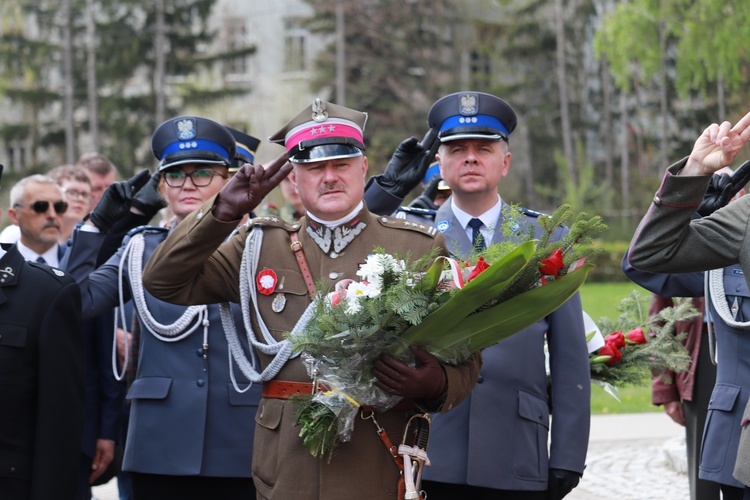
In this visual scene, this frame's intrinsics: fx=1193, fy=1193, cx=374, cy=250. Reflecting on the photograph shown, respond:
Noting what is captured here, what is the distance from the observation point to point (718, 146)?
3865 mm

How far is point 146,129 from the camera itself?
3891 centimetres

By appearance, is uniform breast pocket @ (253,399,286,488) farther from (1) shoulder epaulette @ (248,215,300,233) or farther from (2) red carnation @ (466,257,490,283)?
(2) red carnation @ (466,257,490,283)

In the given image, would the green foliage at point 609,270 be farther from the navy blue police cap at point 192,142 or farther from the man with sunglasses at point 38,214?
the navy blue police cap at point 192,142

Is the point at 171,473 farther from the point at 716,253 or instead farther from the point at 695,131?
the point at 695,131

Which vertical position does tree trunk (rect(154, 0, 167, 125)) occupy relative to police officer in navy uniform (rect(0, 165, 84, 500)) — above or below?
above

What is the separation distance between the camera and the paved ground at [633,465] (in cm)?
882

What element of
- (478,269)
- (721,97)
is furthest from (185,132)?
(721,97)

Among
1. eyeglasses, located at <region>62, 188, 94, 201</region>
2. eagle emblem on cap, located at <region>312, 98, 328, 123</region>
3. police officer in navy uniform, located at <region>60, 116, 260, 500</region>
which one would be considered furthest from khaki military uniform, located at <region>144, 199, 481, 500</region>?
eyeglasses, located at <region>62, 188, 94, 201</region>

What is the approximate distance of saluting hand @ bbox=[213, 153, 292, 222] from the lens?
3.98 metres

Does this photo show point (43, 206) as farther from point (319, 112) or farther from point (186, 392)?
point (319, 112)

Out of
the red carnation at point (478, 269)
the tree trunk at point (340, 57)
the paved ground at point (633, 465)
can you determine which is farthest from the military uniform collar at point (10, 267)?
the tree trunk at point (340, 57)

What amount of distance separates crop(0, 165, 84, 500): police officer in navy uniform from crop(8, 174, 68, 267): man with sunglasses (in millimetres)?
2339

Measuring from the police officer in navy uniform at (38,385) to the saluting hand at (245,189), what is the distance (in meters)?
0.74

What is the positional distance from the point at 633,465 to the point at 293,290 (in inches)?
245
